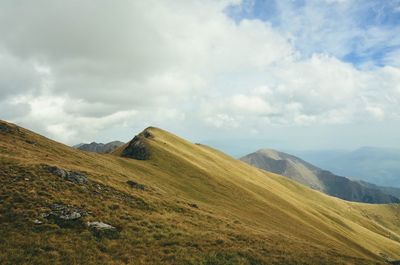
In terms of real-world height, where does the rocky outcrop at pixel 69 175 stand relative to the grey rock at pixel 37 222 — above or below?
above

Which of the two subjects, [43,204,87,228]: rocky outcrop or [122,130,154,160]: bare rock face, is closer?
[43,204,87,228]: rocky outcrop

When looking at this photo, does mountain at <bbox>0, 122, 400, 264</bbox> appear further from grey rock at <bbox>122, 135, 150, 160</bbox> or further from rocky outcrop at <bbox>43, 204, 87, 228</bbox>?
grey rock at <bbox>122, 135, 150, 160</bbox>

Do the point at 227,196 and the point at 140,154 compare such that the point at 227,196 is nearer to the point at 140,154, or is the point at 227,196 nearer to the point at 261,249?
the point at 140,154

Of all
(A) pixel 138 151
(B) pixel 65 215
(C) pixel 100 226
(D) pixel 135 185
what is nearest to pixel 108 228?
(C) pixel 100 226

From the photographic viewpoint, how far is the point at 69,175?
125 ft

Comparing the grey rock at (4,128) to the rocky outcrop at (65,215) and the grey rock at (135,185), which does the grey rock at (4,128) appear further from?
the rocky outcrop at (65,215)

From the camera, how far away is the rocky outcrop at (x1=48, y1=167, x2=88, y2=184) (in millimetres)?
37438

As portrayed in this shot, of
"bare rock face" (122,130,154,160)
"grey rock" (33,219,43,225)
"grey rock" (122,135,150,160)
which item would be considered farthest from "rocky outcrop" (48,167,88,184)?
"grey rock" (122,135,150,160)

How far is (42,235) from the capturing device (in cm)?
2519

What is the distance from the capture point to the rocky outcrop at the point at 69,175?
123ft

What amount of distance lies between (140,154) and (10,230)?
6373 centimetres

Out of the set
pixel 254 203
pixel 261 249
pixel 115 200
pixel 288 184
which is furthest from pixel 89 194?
pixel 288 184

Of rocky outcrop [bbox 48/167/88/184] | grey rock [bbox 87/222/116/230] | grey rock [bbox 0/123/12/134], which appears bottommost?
grey rock [bbox 87/222/116/230]

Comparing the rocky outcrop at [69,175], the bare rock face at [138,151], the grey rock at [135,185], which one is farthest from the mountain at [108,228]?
the bare rock face at [138,151]
